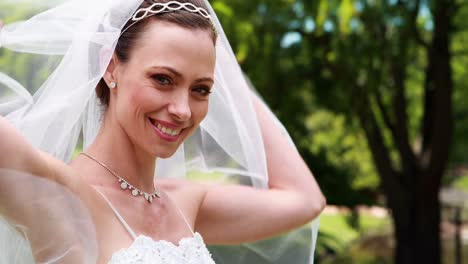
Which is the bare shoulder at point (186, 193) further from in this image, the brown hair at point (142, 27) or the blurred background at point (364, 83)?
the blurred background at point (364, 83)

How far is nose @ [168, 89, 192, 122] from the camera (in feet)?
6.39

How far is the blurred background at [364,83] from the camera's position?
25.7ft

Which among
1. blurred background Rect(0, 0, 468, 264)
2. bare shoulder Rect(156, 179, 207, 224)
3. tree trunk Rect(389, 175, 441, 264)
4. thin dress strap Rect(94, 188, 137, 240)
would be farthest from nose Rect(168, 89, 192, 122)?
tree trunk Rect(389, 175, 441, 264)

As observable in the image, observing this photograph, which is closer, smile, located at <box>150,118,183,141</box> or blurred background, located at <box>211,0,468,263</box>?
smile, located at <box>150,118,183,141</box>

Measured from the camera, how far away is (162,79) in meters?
1.95

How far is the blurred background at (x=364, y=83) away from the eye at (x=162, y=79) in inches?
157

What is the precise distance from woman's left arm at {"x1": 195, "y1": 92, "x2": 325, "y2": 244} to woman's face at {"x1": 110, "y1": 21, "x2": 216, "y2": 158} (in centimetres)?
46

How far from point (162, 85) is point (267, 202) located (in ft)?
2.31

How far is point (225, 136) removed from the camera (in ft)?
8.48

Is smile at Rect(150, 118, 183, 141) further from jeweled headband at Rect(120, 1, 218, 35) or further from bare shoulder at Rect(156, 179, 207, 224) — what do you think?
bare shoulder at Rect(156, 179, 207, 224)

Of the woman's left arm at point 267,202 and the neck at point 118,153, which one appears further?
the woman's left arm at point 267,202

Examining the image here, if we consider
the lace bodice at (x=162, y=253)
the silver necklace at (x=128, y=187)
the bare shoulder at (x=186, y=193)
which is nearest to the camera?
the lace bodice at (x=162, y=253)

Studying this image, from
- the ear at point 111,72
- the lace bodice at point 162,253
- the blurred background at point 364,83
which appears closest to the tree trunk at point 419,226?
the blurred background at point 364,83

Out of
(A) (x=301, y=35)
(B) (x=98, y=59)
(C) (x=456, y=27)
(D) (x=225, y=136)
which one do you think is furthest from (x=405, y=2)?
(B) (x=98, y=59)
